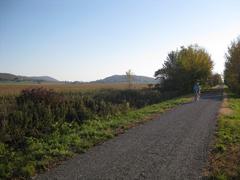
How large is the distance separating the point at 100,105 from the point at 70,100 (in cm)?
201

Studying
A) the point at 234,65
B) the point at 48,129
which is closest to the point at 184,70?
the point at 234,65

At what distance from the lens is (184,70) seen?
5638 centimetres

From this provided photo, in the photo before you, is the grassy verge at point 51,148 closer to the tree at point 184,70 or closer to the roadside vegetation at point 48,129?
the roadside vegetation at point 48,129

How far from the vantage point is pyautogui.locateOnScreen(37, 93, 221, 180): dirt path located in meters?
8.54

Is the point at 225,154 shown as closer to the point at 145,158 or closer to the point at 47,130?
the point at 145,158

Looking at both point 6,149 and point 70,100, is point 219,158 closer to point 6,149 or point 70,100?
point 6,149

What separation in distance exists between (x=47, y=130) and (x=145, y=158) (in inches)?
247

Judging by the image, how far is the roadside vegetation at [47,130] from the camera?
10045 mm

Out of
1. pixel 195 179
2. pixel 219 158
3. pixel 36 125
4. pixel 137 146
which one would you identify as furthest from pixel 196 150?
pixel 36 125

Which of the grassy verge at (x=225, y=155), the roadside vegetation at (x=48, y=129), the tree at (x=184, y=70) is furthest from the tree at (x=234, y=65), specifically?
the grassy verge at (x=225, y=155)

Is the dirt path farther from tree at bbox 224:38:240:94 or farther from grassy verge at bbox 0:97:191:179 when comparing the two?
tree at bbox 224:38:240:94

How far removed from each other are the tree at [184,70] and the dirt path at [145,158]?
41804 millimetres

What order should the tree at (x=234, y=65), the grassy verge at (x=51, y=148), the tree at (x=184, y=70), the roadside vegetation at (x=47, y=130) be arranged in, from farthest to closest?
the tree at (x=184, y=70), the tree at (x=234, y=65), the roadside vegetation at (x=47, y=130), the grassy verge at (x=51, y=148)

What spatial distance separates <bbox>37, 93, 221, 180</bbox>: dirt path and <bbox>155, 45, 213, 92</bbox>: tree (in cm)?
4180
